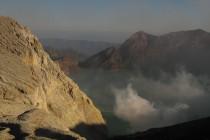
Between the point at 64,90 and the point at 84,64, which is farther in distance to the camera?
the point at 84,64

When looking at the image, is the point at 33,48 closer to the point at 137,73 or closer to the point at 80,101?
the point at 80,101

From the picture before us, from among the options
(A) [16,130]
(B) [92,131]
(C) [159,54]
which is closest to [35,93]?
(B) [92,131]

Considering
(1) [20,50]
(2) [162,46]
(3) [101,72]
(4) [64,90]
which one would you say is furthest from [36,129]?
(2) [162,46]

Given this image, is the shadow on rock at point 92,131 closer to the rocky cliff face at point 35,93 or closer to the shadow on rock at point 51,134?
the rocky cliff face at point 35,93

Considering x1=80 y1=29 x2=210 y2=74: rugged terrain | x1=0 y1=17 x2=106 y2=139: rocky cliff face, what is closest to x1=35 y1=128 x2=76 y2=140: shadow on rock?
x1=0 y1=17 x2=106 y2=139: rocky cliff face

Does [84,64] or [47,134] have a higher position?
[84,64]

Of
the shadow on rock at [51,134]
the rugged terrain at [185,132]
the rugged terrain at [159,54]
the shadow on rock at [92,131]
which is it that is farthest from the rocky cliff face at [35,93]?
the rugged terrain at [159,54]
